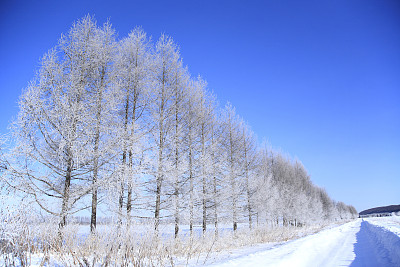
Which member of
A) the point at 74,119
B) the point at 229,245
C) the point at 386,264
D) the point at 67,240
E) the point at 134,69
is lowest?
the point at 229,245

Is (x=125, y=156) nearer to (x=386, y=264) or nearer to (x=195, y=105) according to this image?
(x=195, y=105)

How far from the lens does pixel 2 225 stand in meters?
3.99

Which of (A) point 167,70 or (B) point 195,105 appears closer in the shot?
(A) point 167,70

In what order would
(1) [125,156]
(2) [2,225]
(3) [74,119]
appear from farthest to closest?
(1) [125,156] → (3) [74,119] → (2) [2,225]

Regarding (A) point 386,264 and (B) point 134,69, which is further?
(B) point 134,69

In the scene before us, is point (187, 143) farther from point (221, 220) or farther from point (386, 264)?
point (386, 264)

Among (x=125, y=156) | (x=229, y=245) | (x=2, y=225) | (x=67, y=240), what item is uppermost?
(x=125, y=156)

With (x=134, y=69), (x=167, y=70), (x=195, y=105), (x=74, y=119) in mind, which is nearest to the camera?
(x=74, y=119)

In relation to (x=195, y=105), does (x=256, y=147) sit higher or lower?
lower

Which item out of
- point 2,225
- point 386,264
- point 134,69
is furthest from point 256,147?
point 2,225

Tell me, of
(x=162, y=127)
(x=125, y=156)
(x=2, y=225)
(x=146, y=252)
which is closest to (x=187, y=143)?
(x=162, y=127)

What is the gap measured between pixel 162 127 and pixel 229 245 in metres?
6.56

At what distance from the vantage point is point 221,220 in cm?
1348

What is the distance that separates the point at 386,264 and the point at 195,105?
10.3 metres
